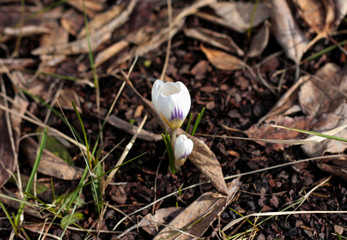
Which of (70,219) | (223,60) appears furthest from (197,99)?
(70,219)

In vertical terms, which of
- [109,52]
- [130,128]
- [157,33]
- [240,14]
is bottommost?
[130,128]

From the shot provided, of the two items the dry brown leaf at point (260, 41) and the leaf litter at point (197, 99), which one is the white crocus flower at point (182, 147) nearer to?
the leaf litter at point (197, 99)

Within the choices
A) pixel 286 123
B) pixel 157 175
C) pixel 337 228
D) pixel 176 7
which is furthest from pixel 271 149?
Answer: pixel 176 7

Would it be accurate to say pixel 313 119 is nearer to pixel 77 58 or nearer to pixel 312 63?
pixel 312 63

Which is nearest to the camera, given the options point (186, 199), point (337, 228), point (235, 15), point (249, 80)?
point (337, 228)

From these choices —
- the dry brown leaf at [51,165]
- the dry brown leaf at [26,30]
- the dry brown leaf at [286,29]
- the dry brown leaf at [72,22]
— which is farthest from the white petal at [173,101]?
the dry brown leaf at [26,30]

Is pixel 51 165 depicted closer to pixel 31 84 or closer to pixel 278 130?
pixel 31 84
